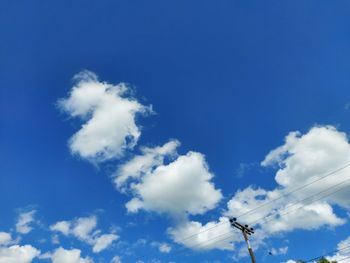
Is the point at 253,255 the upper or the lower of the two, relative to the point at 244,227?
lower

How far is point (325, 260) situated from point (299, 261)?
3.83 meters

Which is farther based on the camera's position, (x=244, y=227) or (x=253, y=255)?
(x=244, y=227)

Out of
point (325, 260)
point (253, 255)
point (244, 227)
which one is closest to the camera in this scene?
point (253, 255)

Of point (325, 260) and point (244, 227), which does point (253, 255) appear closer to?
point (244, 227)

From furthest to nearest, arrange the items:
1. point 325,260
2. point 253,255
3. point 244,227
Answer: point 325,260, point 244,227, point 253,255

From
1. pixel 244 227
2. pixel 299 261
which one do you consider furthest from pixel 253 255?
pixel 299 261

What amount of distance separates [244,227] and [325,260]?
80.6ft

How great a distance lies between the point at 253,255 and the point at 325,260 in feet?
88.0

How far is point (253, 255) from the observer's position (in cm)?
3319

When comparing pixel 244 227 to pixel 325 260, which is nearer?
pixel 244 227

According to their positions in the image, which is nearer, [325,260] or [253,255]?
[253,255]

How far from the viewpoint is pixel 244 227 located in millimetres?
37156

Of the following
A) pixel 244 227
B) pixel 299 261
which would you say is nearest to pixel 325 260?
pixel 299 261

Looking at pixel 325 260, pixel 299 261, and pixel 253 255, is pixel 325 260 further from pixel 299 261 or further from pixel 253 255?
pixel 253 255
